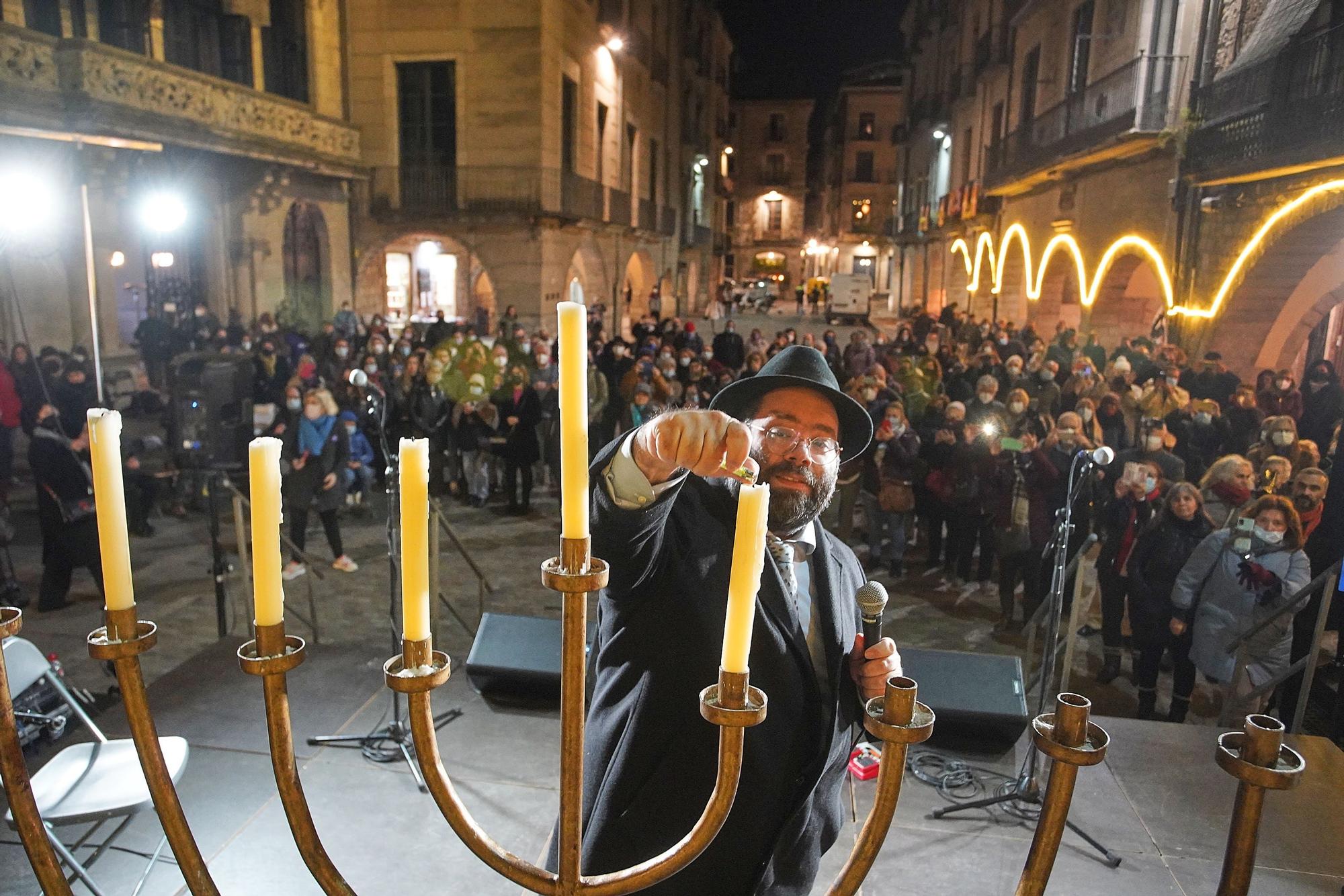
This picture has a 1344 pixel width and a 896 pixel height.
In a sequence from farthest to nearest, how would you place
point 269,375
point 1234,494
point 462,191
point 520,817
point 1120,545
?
point 462,191, point 269,375, point 1120,545, point 1234,494, point 520,817

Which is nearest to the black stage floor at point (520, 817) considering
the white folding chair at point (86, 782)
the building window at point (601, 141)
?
the white folding chair at point (86, 782)

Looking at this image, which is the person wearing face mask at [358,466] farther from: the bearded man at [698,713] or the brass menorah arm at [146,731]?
the brass menorah arm at [146,731]

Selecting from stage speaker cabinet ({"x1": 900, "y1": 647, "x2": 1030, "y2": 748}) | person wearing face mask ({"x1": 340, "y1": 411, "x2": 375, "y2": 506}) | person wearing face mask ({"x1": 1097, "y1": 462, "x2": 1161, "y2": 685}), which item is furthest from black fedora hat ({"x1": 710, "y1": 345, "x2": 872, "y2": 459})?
person wearing face mask ({"x1": 340, "y1": 411, "x2": 375, "y2": 506})

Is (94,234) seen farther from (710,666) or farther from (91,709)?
(710,666)

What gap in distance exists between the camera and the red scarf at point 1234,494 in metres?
5.84

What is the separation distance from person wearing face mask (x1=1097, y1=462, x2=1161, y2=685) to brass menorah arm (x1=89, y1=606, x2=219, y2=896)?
20.5ft

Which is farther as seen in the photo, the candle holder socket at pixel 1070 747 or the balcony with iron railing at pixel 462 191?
the balcony with iron railing at pixel 462 191

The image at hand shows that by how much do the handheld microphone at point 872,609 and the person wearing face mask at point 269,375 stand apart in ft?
32.8

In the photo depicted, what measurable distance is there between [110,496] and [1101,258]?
56.8 ft

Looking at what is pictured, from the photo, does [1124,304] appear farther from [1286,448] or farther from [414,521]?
[414,521]

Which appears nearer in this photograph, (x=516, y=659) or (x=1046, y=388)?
(x=516, y=659)

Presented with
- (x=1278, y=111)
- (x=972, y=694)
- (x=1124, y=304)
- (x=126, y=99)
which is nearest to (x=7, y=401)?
(x=126, y=99)

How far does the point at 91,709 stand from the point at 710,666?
4594 mm

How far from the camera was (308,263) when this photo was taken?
20.2 meters
